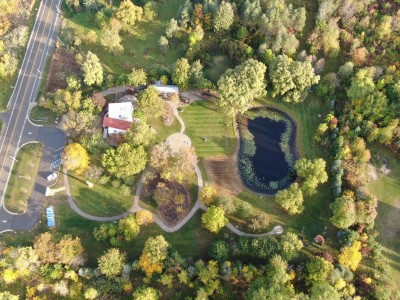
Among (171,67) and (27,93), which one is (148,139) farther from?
(27,93)

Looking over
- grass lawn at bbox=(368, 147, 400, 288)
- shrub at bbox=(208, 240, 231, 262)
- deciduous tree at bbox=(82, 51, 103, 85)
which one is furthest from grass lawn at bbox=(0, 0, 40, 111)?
grass lawn at bbox=(368, 147, 400, 288)

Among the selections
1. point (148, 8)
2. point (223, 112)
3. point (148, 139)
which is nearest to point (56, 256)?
point (148, 139)

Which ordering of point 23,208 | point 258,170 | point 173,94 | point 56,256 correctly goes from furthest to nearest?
1. point 173,94
2. point 258,170
3. point 23,208
4. point 56,256

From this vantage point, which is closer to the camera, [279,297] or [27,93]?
[279,297]

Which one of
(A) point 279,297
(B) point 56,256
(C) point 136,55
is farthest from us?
(C) point 136,55

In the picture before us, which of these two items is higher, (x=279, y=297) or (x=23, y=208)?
(x=23, y=208)

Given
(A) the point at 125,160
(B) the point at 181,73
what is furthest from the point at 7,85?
(B) the point at 181,73

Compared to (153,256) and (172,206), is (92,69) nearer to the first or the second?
(172,206)

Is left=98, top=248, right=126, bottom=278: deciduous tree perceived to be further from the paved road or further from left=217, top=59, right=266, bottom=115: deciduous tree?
left=217, top=59, right=266, bottom=115: deciduous tree
